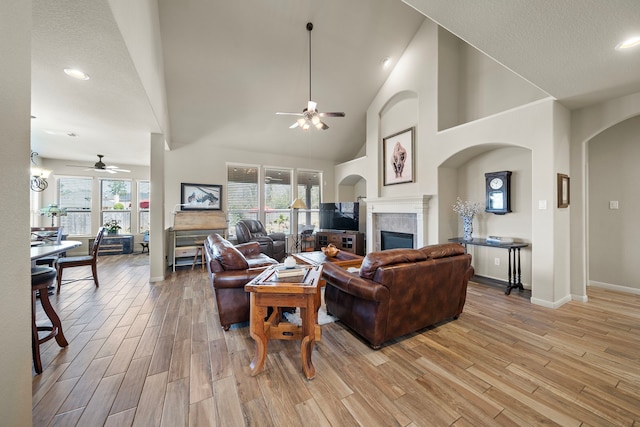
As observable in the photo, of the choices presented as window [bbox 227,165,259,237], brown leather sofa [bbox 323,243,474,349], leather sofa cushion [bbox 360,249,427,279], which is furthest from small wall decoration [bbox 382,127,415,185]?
window [bbox 227,165,259,237]

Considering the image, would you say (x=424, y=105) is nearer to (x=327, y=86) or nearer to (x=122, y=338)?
(x=327, y=86)

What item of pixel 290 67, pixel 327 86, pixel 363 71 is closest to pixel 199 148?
pixel 290 67

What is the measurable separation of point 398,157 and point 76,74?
16.6ft

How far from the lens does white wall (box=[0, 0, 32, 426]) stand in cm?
90

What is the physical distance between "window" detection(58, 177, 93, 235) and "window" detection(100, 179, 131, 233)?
0.32 m

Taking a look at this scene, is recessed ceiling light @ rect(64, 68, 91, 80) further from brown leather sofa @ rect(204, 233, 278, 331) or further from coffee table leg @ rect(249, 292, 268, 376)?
coffee table leg @ rect(249, 292, 268, 376)

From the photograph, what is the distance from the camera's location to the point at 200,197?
598cm

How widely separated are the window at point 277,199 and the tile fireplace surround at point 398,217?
254cm

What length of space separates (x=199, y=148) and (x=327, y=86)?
3460 mm

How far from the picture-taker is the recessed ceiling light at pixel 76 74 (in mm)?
2283

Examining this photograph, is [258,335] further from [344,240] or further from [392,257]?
[344,240]

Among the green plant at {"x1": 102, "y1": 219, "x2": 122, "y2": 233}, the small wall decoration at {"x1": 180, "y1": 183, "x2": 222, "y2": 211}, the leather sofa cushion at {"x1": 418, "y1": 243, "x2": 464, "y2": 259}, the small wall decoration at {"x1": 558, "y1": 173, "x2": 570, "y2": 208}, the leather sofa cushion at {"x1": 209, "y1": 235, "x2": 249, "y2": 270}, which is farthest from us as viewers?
the green plant at {"x1": 102, "y1": 219, "x2": 122, "y2": 233}

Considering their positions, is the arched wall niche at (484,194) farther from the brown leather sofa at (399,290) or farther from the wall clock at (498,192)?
the brown leather sofa at (399,290)

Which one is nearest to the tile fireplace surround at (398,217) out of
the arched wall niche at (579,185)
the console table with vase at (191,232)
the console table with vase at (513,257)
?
the console table with vase at (513,257)
